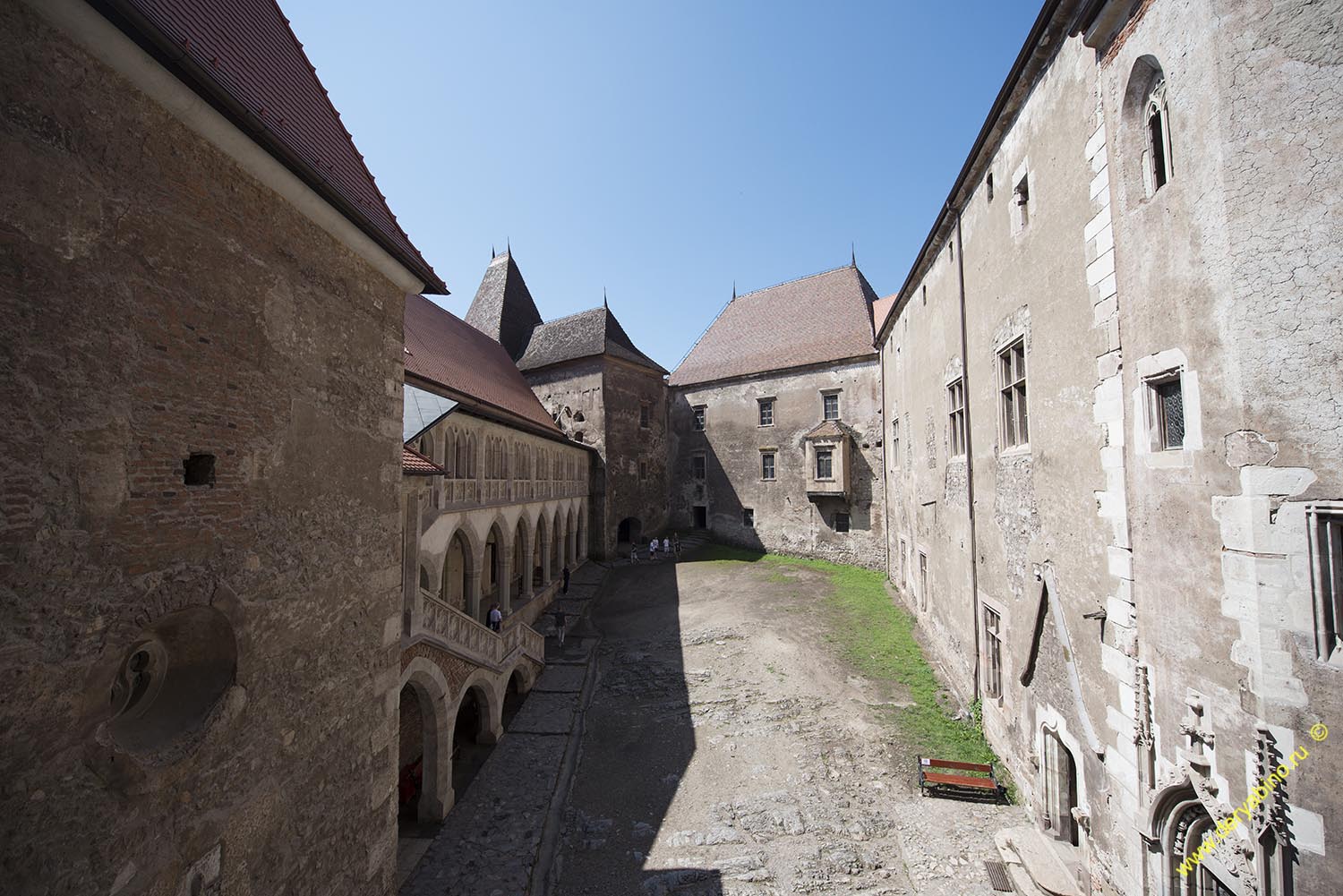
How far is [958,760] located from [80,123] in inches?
482

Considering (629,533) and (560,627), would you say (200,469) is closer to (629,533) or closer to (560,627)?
(560,627)

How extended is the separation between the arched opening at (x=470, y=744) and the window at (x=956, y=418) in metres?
10.8

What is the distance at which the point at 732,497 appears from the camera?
29312mm

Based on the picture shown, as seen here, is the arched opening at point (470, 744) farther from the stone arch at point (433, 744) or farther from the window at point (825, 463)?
the window at point (825, 463)

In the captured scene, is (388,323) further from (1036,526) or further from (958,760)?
(958,760)

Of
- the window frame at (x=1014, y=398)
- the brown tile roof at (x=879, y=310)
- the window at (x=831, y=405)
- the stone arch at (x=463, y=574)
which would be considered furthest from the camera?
the brown tile roof at (x=879, y=310)

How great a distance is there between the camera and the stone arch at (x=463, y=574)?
46.1ft

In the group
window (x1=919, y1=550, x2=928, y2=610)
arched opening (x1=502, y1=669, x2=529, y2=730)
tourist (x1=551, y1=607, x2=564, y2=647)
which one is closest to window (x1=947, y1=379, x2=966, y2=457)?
window (x1=919, y1=550, x2=928, y2=610)

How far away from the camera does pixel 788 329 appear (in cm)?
2920

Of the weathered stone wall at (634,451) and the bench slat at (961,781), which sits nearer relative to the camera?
the bench slat at (961,781)

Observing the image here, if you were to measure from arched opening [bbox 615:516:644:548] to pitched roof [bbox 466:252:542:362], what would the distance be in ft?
34.8

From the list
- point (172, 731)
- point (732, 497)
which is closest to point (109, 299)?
point (172, 731)

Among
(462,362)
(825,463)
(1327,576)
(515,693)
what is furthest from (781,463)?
(1327,576)

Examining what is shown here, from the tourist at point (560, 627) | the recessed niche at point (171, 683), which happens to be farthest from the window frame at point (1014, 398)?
the tourist at point (560, 627)
